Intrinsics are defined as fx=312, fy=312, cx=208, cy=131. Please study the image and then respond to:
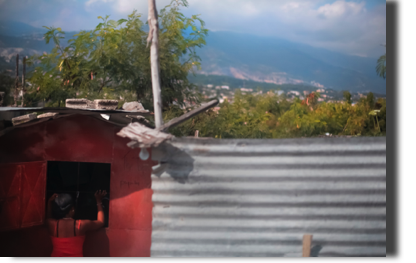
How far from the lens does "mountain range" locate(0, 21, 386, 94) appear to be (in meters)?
51.1

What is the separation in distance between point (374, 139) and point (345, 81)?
212ft

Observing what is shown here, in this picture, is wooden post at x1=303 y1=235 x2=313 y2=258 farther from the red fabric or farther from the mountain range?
A: the mountain range

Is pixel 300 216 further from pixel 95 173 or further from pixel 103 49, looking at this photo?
pixel 103 49

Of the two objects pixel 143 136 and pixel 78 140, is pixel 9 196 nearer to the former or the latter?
pixel 78 140

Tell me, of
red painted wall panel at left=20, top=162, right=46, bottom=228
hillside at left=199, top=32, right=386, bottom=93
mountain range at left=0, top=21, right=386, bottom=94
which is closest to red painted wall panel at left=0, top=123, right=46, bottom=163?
red painted wall panel at left=20, top=162, right=46, bottom=228

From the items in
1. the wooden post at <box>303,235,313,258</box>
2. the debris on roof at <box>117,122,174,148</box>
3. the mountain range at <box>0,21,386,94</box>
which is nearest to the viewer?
the debris on roof at <box>117,122,174,148</box>

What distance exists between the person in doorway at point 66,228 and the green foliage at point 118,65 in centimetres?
920

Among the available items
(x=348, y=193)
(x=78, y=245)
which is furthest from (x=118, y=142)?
(x=348, y=193)

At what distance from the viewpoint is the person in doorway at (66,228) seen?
3.82 metres

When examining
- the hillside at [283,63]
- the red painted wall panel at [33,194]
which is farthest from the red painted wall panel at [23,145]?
the hillside at [283,63]

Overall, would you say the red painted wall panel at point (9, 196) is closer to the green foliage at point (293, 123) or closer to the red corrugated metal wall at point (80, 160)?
the red corrugated metal wall at point (80, 160)

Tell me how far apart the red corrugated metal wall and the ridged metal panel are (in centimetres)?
151

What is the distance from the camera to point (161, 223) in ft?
9.20

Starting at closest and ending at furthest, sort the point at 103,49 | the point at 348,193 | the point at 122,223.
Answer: the point at 348,193, the point at 122,223, the point at 103,49
